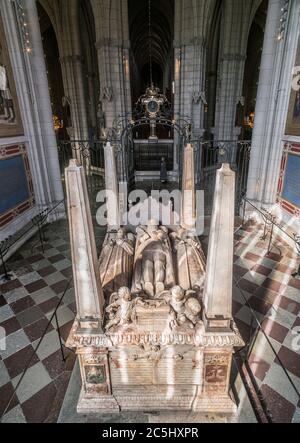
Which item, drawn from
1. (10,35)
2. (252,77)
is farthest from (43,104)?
(252,77)

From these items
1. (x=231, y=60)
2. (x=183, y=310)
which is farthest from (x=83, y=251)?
(x=231, y=60)

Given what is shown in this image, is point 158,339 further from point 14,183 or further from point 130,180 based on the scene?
point 130,180

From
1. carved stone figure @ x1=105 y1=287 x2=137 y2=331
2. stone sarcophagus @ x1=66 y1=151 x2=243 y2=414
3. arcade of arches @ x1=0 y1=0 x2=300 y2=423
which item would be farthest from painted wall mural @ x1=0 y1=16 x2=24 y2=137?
carved stone figure @ x1=105 y1=287 x2=137 y2=331

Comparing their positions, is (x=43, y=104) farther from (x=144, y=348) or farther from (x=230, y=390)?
(x=230, y=390)

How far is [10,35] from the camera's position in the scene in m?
7.50

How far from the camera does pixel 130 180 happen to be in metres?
13.0

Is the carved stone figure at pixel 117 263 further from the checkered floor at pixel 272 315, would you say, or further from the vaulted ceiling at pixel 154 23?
the vaulted ceiling at pixel 154 23

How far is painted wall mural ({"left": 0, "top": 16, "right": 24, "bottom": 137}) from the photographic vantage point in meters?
7.33

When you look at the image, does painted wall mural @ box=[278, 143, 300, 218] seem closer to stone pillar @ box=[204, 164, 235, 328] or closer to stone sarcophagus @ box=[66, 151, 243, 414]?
stone sarcophagus @ box=[66, 151, 243, 414]

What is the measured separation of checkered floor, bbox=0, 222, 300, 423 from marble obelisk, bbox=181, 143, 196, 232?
172 centimetres

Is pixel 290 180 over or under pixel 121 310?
over

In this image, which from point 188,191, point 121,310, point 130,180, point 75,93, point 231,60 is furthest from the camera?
point 75,93

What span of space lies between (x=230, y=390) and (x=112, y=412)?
1.61m

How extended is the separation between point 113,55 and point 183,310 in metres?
13.7
